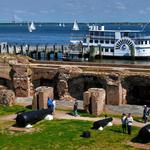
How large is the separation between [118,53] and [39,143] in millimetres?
55145

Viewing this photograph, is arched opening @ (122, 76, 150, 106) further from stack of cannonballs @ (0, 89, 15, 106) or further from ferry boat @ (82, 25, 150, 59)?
ferry boat @ (82, 25, 150, 59)

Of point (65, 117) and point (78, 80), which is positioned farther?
point (78, 80)

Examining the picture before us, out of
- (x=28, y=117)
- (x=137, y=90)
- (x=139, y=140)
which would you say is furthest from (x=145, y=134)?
(x=137, y=90)

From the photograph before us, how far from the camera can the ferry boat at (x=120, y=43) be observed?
76062 mm

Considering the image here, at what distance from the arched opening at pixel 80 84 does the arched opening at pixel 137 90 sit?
2.18 metres

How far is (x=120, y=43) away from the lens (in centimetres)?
7675

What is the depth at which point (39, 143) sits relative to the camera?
77.5 ft

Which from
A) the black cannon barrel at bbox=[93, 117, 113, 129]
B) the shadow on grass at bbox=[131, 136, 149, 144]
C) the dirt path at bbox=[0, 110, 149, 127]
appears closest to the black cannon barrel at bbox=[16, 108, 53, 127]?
the dirt path at bbox=[0, 110, 149, 127]

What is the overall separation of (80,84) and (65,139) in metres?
12.1

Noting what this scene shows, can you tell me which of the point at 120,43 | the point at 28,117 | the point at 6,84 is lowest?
the point at 28,117

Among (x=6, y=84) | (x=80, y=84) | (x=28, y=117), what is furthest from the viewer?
(x=6, y=84)

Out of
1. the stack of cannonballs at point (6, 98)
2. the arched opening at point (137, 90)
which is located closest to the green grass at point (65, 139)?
the stack of cannonballs at point (6, 98)

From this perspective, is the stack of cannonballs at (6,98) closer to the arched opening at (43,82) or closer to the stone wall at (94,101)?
the arched opening at (43,82)

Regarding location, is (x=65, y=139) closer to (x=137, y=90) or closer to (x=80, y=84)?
(x=80, y=84)
